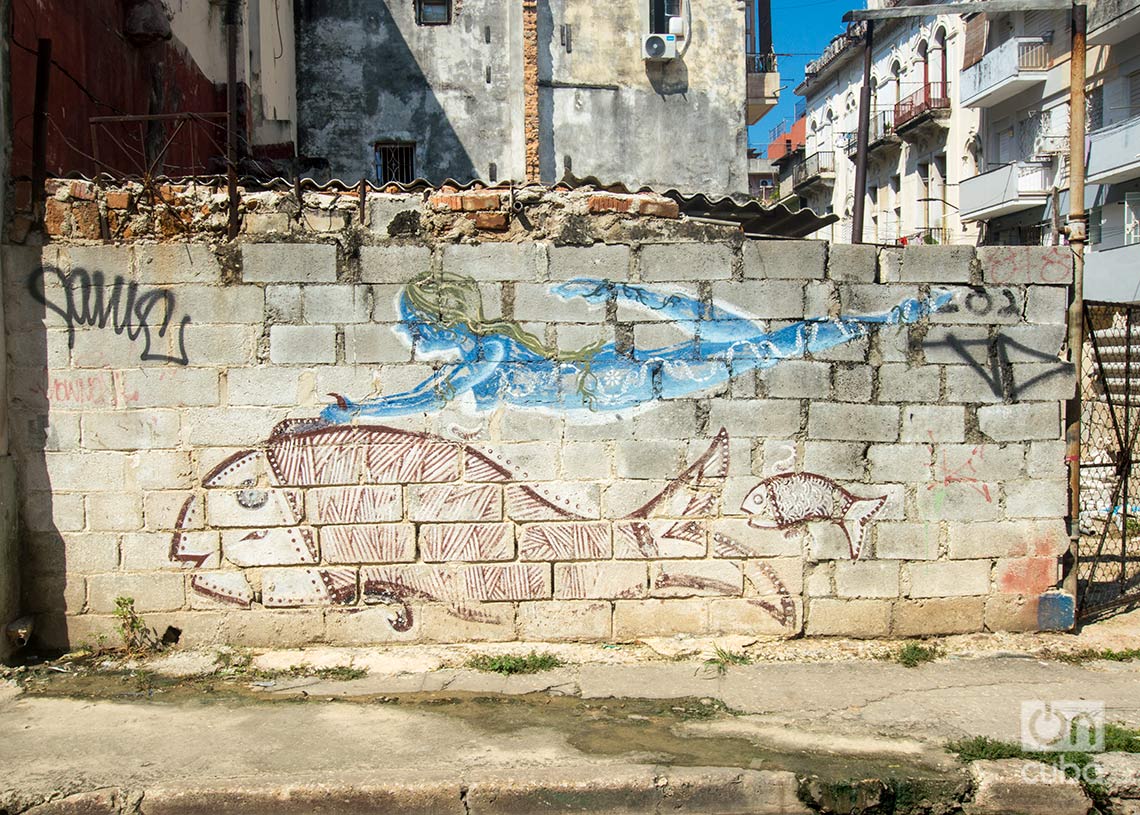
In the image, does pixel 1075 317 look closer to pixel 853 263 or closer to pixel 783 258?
pixel 853 263

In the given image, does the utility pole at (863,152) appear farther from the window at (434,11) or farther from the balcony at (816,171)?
the balcony at (816,171)

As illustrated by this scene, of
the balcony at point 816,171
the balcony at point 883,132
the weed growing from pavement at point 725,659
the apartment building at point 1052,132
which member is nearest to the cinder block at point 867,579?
the weed growing from pavement at point 725,659

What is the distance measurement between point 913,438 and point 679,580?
1.60 metres

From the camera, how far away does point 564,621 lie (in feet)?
18.0

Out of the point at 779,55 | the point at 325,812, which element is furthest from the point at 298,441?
the point at 779,55

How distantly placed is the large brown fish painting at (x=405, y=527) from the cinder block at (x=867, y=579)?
0.85 meters

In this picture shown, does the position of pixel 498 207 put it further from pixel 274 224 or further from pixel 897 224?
pixel 897 224

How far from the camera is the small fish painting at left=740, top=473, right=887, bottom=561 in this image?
5504mm

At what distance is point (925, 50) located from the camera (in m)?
28.3

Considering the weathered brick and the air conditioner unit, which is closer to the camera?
the weathered brick

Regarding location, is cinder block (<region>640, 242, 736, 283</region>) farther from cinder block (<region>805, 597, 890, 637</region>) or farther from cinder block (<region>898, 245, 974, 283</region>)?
cinder block (<region>805, 597, 890, 637</region>)

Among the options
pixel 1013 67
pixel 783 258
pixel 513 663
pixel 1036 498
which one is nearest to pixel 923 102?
pixel 1013 67

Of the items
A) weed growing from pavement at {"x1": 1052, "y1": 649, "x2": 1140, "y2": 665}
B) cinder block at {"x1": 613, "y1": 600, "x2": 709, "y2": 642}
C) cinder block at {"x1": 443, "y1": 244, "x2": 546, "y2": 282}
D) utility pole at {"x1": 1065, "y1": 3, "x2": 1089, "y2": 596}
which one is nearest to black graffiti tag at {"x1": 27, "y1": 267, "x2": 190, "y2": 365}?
cinder block at {"x1": 443, "y1": 244, "x2": 546, "y2": 282}

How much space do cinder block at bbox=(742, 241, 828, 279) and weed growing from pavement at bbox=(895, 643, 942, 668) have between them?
221 cm
